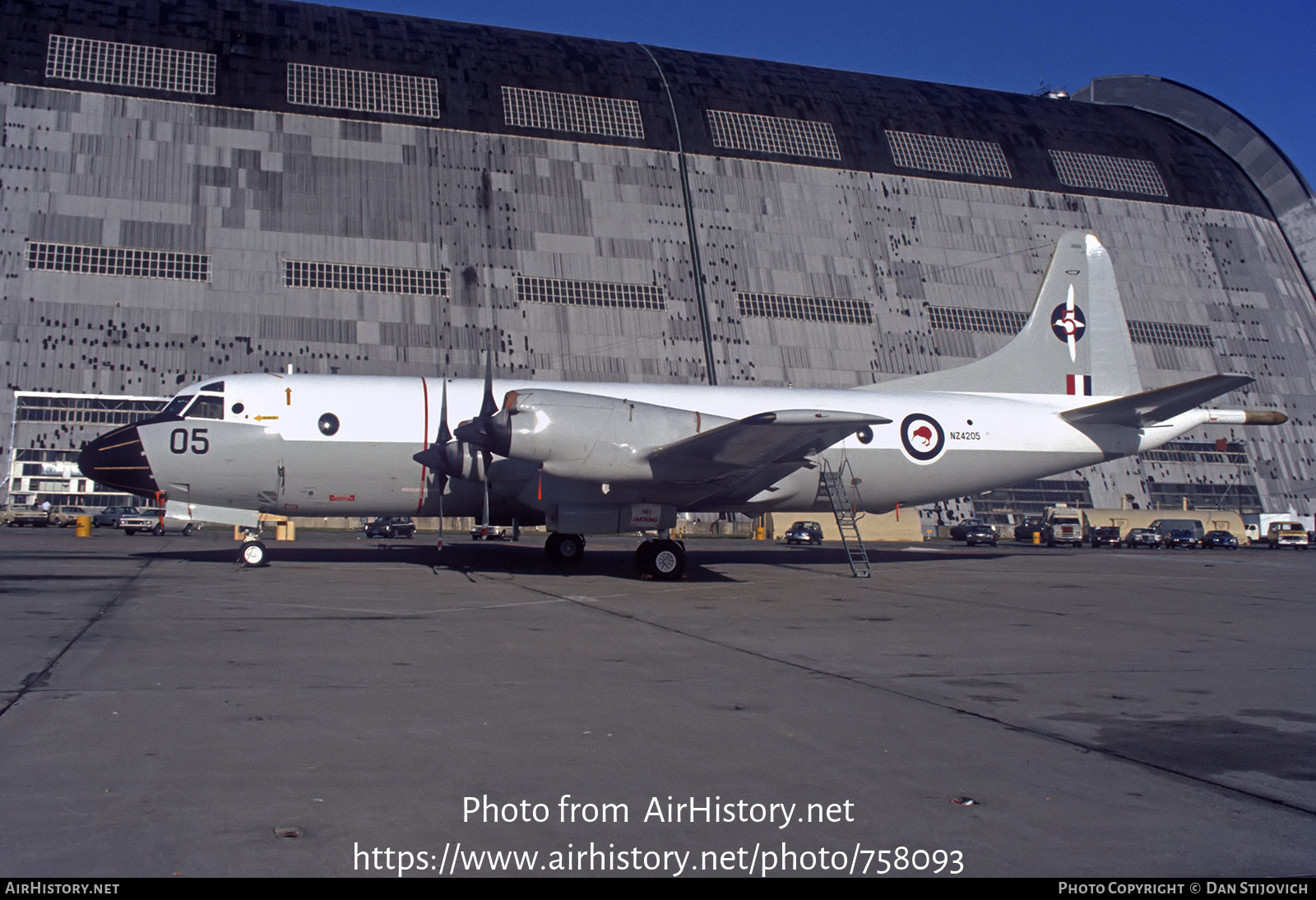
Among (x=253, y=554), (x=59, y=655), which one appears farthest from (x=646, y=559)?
(x=59, y=655)

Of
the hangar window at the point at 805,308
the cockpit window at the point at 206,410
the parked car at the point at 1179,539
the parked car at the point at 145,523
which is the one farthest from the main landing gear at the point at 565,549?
the parked car at the point at 1179,539

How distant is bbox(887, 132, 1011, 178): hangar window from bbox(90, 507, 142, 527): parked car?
42.7 meters

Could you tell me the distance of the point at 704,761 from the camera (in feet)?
19.7

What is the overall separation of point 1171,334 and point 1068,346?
31.1 m

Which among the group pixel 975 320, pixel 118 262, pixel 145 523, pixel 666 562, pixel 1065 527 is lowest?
pixel 666 562

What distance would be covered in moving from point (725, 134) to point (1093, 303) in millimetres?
27652

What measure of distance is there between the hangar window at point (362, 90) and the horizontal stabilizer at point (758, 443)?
33.5 meters

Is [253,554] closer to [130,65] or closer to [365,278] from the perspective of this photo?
[365,278]

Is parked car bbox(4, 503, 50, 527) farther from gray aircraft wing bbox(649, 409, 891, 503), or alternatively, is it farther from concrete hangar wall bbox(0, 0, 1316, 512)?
gray aircraft wing bbox(649, 409, 891, 503)

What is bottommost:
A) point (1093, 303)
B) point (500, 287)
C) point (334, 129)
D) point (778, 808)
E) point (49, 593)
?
point (778, 808)

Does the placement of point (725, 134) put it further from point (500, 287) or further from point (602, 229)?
point (500, 287)

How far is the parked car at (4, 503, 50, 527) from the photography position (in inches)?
1523

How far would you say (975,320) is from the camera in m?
49.8

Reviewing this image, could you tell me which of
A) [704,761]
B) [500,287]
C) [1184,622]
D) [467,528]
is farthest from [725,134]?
[704,761]
